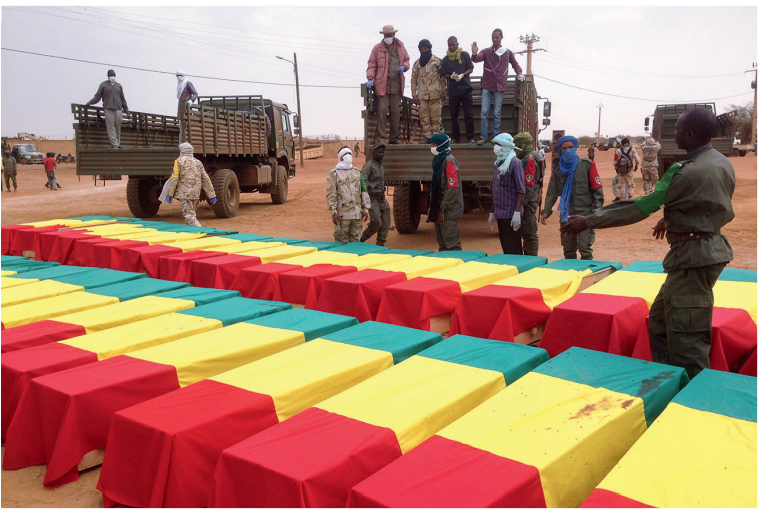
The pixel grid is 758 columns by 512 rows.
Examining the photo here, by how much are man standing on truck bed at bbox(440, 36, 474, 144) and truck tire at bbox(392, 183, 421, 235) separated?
1689 mm

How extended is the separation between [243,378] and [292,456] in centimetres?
90

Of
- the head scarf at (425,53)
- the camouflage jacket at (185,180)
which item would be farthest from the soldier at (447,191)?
the camouflage jacket at (185,180)

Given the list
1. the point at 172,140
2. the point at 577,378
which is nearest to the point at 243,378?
the point at 577,378

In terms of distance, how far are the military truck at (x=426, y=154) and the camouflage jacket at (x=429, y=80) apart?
0.81 m

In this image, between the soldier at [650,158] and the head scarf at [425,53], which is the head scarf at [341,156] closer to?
the head scarf at [425,53]

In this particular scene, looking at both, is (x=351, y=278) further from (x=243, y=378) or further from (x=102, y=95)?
(x=102, y=95)

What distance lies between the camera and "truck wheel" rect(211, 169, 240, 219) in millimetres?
13711

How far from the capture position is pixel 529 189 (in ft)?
24.4

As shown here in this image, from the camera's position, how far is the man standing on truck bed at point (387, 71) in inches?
363

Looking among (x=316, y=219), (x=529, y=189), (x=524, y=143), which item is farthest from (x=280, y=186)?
(x=529, y=189)

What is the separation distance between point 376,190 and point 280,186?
31.3 feet

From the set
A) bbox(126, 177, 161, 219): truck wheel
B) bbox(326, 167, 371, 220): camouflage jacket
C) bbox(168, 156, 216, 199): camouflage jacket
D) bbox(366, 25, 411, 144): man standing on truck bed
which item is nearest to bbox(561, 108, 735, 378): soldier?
bbox(326, 167, 371, 220): camouflage jacket

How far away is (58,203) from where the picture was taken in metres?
19.3

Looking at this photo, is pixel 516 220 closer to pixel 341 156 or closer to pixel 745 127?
pixel 341 156
